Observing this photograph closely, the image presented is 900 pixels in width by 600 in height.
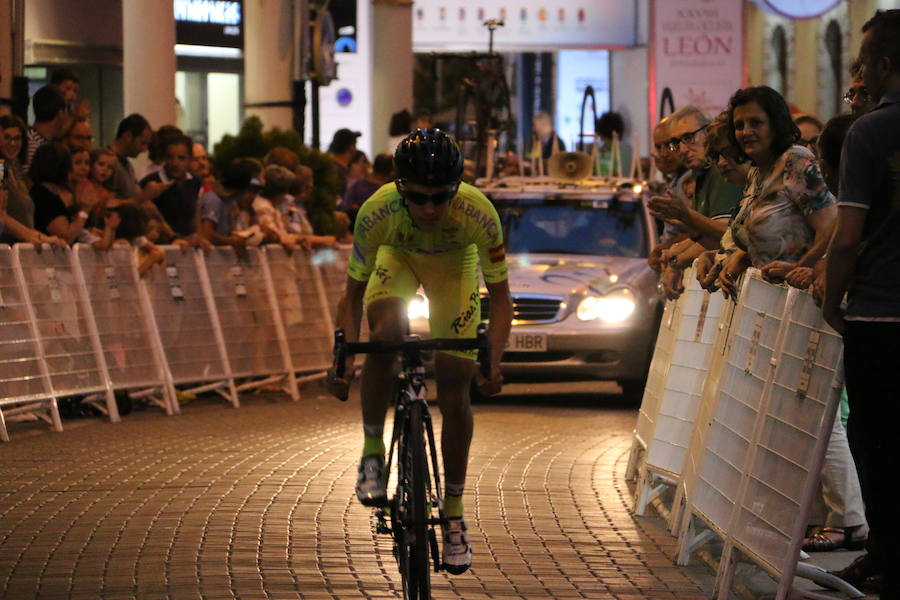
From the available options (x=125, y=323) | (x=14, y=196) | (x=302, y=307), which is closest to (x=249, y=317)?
(x=302, y=307)

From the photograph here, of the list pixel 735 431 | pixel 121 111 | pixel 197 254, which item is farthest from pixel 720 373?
pixel 121 111

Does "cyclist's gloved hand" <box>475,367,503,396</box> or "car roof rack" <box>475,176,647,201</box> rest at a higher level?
"car roof rack" <box>475,176,647,201</box>

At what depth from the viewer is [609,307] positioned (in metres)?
17.6

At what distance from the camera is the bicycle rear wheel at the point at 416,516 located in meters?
7.58

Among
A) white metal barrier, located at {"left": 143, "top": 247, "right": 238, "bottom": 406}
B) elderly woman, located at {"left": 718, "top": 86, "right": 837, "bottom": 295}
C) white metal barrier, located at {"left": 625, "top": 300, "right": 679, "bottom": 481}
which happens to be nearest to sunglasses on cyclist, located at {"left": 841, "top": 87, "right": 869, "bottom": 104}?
elderly woman, located at {"left": 718, "top": 86, "right": 837, "bottom": 295}

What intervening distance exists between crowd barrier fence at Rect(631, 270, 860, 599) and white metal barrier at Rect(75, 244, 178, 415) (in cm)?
676

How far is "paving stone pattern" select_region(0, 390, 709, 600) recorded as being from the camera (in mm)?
8945

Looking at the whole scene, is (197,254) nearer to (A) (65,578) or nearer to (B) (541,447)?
(B) (541,447)

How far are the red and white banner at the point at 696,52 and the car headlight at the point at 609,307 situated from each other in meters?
13.3

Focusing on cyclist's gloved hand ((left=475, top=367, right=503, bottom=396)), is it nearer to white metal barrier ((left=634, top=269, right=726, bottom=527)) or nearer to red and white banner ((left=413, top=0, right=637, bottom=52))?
white metal barrier ((left=634, top=269, right=726, bottom=527))

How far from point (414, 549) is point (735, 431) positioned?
6.52 ft

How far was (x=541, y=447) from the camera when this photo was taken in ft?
47.8

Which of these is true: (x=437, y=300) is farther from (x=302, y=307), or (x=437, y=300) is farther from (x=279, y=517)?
(x=302, y=307)

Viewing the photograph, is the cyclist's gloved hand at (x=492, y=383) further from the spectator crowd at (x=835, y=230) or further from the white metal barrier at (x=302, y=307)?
the white metal barrier at (x=302, y=307)
